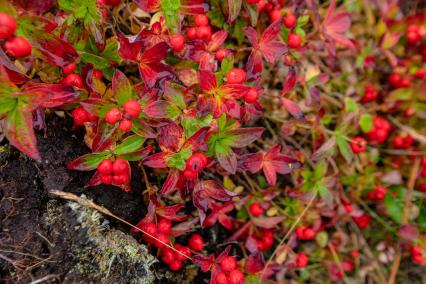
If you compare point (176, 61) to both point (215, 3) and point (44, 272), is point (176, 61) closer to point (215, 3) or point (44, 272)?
point (215, 3)

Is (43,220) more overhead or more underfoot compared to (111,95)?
more underfoot

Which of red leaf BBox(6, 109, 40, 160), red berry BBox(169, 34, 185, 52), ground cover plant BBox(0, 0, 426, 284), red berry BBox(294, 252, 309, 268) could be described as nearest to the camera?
red leaf BBox(6, 109, 40, 160)

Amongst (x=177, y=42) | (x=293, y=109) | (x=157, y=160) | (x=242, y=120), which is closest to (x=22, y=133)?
(x=157, y=160)

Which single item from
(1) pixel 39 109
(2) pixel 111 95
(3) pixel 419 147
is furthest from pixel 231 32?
(3) pixel 419 147

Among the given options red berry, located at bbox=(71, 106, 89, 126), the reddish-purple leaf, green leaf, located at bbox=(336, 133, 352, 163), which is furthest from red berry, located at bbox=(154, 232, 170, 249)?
green leaf, located at bbox=(336, 133, 352, 163)

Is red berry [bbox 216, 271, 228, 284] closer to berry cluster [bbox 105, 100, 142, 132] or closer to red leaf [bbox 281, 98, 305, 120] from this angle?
berry cluster [bbox 105, 100, 142, 132]

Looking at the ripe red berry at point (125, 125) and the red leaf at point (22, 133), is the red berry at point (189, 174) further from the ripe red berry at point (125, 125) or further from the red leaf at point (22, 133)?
the red leaf at point (22, 133)
